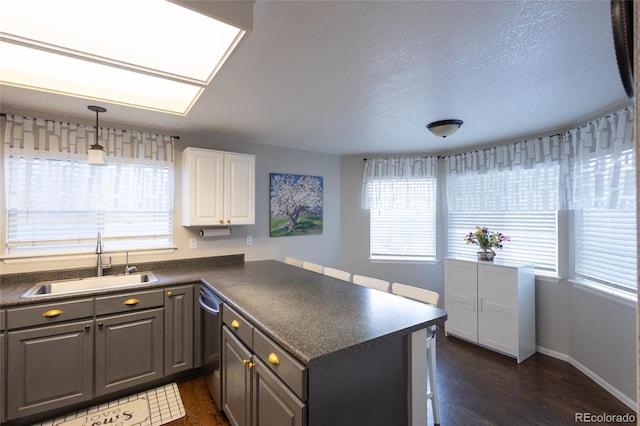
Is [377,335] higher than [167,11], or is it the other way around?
[167,11]

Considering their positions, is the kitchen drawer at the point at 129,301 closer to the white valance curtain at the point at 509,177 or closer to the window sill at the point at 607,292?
the white valance curtain at the point at 509,177

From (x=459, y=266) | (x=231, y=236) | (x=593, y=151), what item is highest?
(x=593, y=151)

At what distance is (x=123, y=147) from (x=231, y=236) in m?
1.34

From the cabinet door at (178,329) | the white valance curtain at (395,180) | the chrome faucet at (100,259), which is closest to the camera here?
the cabinet door at (178,329)

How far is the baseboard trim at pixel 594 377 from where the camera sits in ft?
7.26

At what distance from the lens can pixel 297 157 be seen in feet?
12.4

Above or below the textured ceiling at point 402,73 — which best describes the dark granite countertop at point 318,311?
below

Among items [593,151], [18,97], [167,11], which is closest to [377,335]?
[167,11]

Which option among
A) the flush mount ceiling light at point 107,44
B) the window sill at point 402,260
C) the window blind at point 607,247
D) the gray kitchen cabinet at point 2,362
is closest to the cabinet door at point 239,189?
the flush mount ceiling light at point 107,44

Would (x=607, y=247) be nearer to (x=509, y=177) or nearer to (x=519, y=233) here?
(x=519, y=233)

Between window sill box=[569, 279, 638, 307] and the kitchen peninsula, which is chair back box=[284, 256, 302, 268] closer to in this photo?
the kitchen peninsula

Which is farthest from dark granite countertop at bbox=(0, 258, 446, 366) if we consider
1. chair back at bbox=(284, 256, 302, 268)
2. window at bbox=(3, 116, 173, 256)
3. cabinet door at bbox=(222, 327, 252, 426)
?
chair back at bbox=(284, 256, 302, 268)

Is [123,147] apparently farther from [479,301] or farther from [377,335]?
[479,301]

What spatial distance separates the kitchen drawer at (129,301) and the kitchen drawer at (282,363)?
4.14 ft
